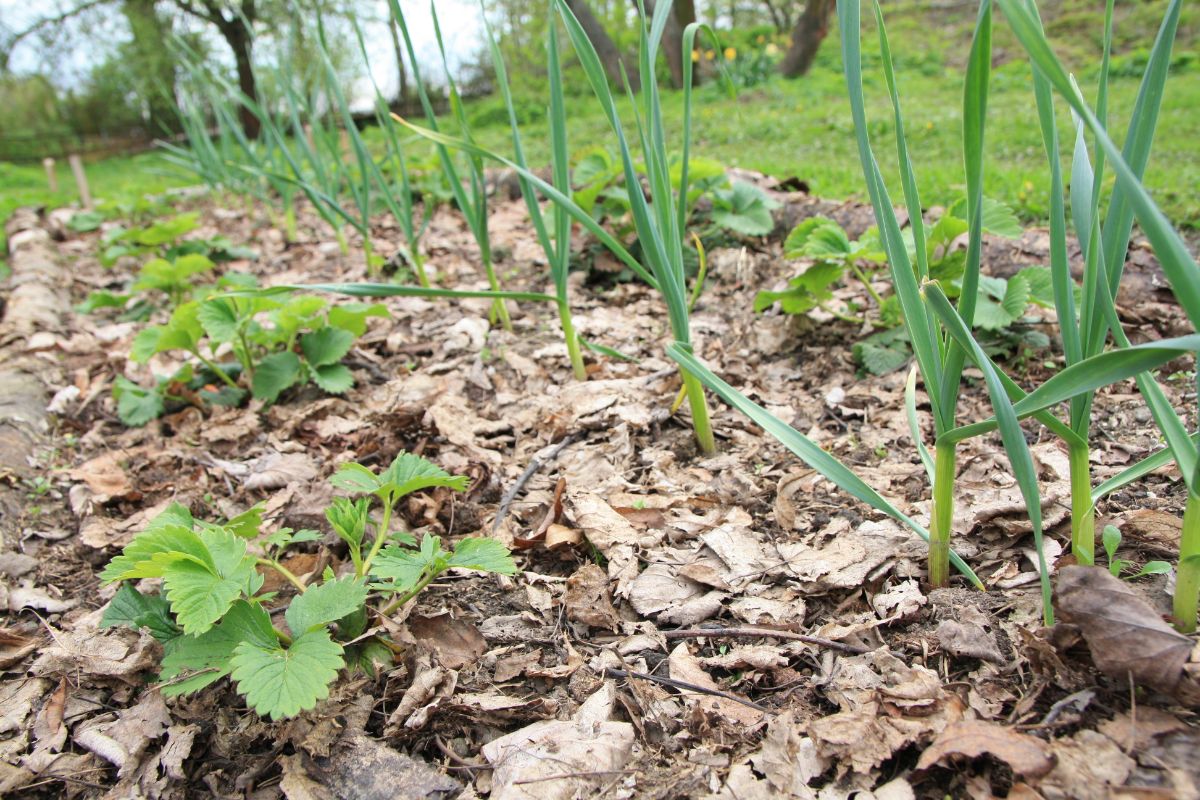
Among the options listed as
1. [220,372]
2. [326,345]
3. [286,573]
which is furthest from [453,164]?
[286,573]

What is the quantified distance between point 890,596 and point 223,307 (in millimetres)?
1660

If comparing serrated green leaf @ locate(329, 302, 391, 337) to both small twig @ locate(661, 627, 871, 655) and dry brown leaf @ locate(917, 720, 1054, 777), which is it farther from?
dry brown leaf @ locate(917, 720, 1054, 777)

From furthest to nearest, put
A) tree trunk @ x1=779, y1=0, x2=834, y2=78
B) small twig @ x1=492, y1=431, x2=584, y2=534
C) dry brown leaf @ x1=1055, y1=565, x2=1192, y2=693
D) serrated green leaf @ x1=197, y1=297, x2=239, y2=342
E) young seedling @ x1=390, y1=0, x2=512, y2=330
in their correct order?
tree trunk @ x1=779, y1=0, x2=834, y2=78
serrated green leaf @ x1=197, y1=297, x2=239, y2=342
young seedling @ x1=390, y1=0, x2=512, y2=330
small twig @ x1=492, y1=431, x2=584, y2=534
dry brown leaf @ x1=1055, y1=565, x2=1192, y2=693

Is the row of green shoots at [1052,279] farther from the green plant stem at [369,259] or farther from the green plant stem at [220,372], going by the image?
the green plant stem at [369,259]

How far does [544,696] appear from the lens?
1007 millimetres

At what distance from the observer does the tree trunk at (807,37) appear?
320 inches

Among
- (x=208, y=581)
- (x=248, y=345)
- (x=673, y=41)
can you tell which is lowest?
(x=208, y=581)

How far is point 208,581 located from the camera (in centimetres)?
94

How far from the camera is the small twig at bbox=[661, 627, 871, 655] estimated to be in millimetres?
979

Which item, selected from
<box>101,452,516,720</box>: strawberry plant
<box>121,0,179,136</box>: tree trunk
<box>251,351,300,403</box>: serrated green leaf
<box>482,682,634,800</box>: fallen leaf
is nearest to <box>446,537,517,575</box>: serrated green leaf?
<box>101,452,516,720</box>: strawberry plant

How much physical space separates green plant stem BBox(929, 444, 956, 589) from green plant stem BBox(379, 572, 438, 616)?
26.9 inches

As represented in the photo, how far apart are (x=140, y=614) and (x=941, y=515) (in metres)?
1.10

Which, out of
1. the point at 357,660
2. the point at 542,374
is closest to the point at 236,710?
the point at 357,660

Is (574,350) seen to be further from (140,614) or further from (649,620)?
(140,614)
